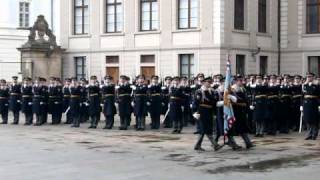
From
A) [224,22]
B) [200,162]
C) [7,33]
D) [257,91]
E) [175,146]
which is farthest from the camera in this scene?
[7,33]

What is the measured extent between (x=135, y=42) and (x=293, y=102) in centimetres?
1601

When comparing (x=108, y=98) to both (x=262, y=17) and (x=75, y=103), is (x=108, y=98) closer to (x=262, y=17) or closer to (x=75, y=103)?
(x=75, y=103)

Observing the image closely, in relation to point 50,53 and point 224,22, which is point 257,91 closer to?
point 224,22

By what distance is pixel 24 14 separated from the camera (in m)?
52.8

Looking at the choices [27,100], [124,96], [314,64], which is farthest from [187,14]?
[124,96]

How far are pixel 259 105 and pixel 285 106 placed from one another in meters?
1.60

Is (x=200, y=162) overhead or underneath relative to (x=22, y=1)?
underneath

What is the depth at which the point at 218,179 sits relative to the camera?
11.4 metres

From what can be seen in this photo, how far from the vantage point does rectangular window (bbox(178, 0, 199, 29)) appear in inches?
1339

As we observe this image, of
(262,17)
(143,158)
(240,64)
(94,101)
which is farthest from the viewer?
(262,17)

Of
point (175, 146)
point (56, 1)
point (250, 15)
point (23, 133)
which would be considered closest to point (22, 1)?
point (56, 1)

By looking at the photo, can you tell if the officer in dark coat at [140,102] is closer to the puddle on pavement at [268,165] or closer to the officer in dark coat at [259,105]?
the officer in dark coat at [259,105]

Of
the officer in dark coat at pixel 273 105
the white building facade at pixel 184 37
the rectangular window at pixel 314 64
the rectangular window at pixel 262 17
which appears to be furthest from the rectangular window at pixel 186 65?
the officer in dark coat at pixel 273 105

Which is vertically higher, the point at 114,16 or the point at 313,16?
the point at 114,16
